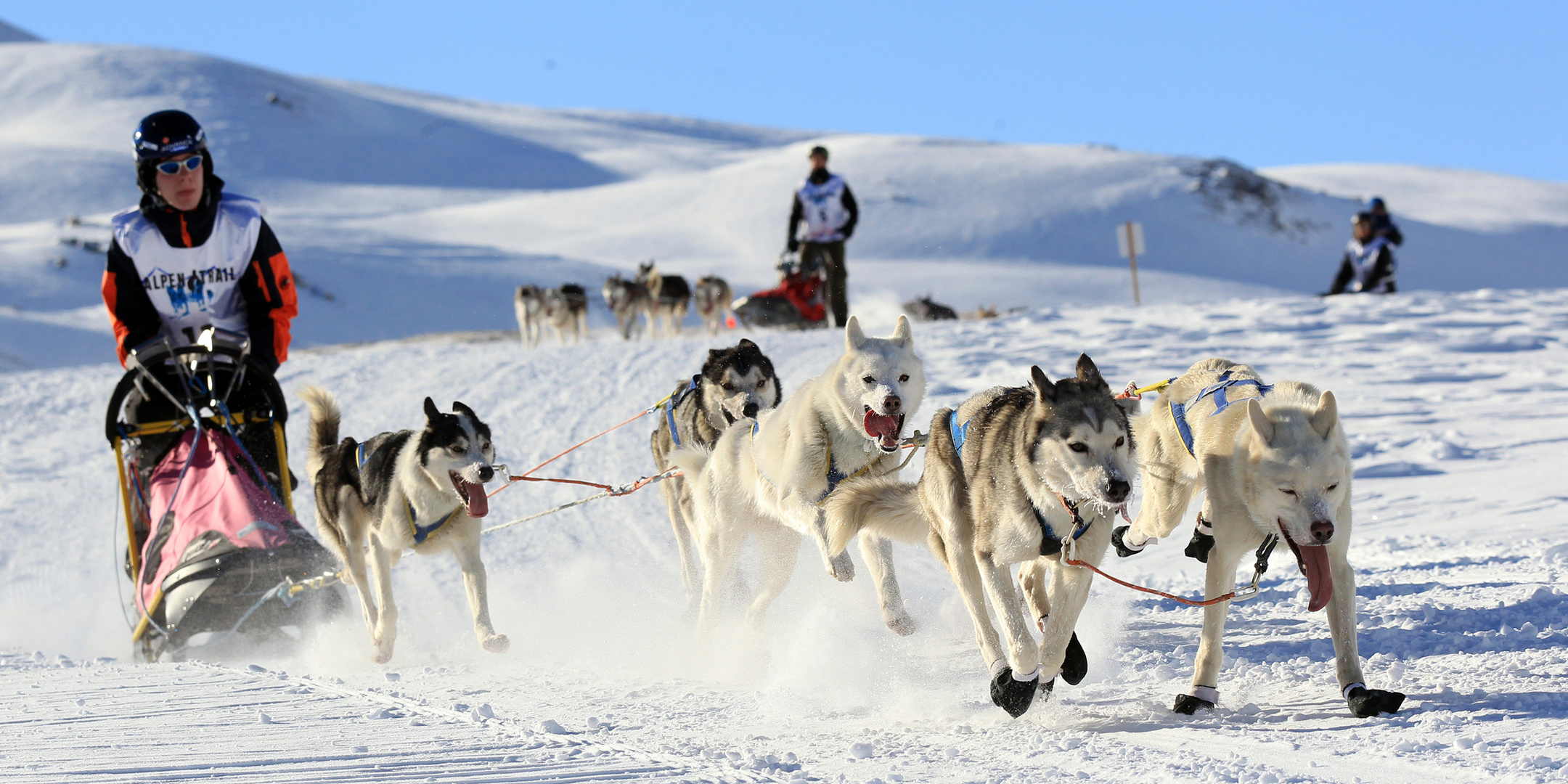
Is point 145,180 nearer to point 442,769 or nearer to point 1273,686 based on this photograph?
point 442,769

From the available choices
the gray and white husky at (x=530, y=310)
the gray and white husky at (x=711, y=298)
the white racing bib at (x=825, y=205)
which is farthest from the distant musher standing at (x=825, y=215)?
the gray and white husky at (x=711, y=298)

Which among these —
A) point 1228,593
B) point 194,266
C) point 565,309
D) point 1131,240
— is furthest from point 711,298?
point 1228,593

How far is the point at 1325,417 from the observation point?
121 inches

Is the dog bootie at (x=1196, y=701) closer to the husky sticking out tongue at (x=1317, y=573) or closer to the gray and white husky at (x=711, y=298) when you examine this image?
the husky sticking out tongue at (x=1317, y=573)

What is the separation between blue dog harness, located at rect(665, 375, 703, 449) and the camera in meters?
5.61

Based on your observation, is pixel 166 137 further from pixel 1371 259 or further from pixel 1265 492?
pixel 1371 259

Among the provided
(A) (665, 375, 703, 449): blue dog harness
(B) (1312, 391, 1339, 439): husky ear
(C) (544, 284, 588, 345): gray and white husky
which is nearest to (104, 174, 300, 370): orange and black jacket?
(A) (665, 375, 703, 449): blue dog harness

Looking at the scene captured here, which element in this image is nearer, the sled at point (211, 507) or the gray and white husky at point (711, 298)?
the sled at point (211, 507)

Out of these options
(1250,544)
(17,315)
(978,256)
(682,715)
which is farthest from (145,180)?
(978,256)

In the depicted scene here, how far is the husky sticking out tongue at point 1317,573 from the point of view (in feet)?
10.2

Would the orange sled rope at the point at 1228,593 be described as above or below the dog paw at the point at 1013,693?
above

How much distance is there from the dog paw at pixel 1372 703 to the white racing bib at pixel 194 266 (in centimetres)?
421

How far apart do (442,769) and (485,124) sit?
6705cm

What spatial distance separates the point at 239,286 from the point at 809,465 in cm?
255
